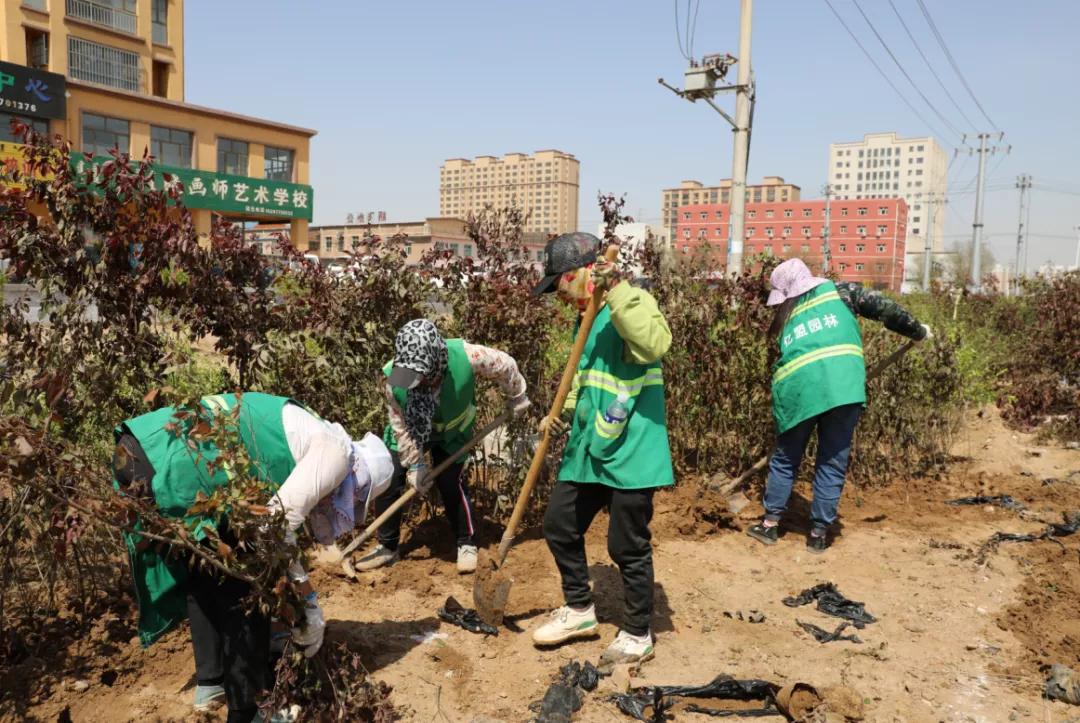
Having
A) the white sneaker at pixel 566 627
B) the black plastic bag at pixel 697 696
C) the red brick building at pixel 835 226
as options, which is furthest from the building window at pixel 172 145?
the red brick building at pixel 835 226

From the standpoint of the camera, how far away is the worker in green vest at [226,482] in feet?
7.59

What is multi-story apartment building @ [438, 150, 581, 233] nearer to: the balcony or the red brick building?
the red brick building

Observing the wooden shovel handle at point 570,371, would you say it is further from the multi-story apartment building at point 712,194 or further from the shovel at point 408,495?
the multi-story apartment building at point 712,194

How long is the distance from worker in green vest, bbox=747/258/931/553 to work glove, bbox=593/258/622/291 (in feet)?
6.51

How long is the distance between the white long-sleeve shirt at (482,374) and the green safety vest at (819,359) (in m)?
1.65

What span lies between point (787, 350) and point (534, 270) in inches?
62.1

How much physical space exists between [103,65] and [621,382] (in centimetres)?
3293

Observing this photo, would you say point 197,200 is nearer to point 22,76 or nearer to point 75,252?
point 22,76

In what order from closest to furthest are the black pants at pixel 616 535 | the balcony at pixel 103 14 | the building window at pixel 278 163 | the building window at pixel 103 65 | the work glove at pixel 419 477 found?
the black pants at pixel 616 535 < the work glove at pixel 419 477 < the building window at pixel 103 65 < the balcony at pixel 103 14 < the building window at pixel 278 163

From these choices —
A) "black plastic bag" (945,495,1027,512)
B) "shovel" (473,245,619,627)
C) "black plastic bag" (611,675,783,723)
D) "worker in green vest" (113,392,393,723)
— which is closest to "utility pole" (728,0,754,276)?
"black plastic bag" (945,495,1027,512)

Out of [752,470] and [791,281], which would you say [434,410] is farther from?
[752,470]

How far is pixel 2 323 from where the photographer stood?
328 centimetres

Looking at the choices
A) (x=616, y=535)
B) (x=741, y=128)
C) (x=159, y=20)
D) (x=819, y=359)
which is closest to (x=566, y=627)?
(x=616, y=535)

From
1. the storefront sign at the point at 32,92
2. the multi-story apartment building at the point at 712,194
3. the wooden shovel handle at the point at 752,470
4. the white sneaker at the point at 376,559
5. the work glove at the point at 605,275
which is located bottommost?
the white sneaker at the point at 376,559
